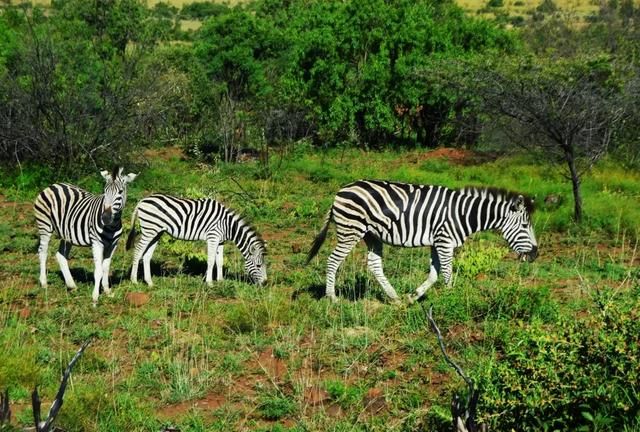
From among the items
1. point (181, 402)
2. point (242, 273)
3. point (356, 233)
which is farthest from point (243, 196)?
point (181, 402)

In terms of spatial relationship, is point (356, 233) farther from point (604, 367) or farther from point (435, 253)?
point (604, 367)

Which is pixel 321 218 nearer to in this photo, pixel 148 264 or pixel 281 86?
pixel 148 264

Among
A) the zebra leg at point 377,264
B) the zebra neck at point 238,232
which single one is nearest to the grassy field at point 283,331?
the zebra leg at point 377,264

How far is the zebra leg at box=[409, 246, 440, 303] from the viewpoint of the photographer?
9.67 metres

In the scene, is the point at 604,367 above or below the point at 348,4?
below

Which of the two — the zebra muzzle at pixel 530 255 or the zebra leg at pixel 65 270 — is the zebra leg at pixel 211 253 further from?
the zebra muzzle at pixel 530 255

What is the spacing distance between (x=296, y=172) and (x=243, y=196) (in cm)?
367

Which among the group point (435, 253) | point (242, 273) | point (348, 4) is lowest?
point (242, 273)

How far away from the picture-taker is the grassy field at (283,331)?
6.75 metres

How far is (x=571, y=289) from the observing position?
33.2 ft

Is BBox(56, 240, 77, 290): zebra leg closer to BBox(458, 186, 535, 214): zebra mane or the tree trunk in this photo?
BBox(458, 186, 535, 214): zebra mane

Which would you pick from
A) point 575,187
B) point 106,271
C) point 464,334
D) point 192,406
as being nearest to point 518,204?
point 464,334

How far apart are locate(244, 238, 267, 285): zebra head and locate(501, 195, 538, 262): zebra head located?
10.8 feet

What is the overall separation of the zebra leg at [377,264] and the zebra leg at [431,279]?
0.26 m
